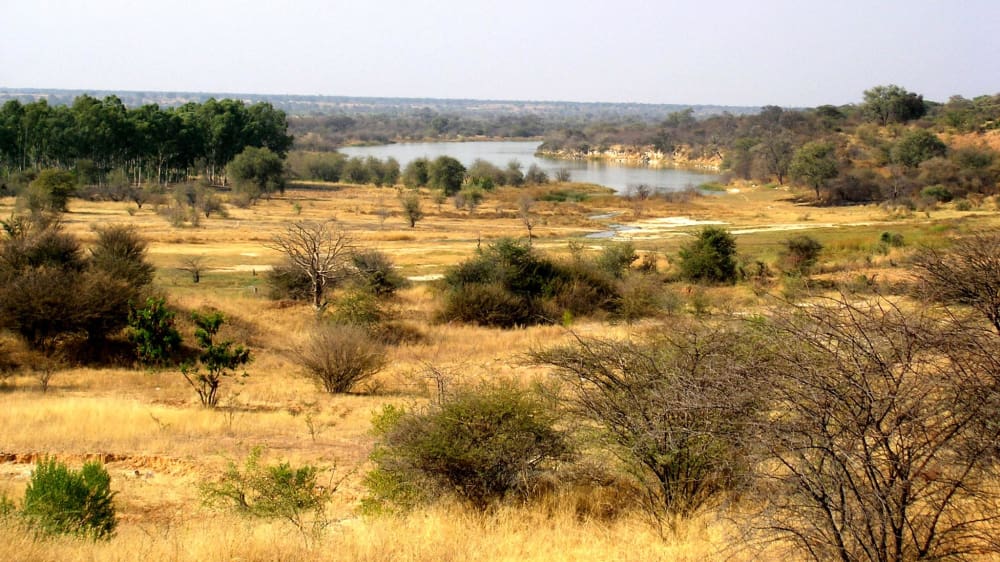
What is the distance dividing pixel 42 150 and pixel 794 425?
270 feet

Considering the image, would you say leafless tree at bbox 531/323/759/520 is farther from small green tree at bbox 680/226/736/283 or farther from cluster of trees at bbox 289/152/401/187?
cluster of trees at bbox 289/152/401/187

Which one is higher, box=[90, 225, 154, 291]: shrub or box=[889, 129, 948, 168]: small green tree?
box=[889, 129, 948, 168]: small green tree

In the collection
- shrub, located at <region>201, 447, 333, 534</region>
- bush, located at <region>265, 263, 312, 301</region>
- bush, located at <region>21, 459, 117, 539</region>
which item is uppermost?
bush, located at <region>21, 459, 117, 539</region>

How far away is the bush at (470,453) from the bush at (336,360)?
8.33 meters

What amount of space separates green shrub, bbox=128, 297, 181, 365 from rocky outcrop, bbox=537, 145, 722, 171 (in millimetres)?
123423

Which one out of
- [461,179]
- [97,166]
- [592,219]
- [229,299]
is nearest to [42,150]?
[97,166]

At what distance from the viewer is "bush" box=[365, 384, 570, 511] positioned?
9078 mm

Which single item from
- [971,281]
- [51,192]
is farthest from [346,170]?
[971,281]

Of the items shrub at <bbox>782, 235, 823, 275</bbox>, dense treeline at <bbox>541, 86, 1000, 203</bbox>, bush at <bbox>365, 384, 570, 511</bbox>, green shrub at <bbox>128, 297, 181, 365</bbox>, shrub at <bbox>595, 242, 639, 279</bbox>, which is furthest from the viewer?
dense treeline at <bbox>541, 86, 1000, 203</bbox>

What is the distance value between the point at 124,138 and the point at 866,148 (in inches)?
3034

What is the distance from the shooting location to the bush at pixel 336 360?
1753cm

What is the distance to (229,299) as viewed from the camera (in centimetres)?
2666

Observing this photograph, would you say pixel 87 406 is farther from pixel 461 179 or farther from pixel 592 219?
pixel 461 179

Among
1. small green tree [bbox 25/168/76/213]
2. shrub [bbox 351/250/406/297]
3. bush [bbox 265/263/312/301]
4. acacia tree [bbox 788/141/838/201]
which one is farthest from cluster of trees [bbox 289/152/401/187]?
bush [bbox 265/263/312/301]
